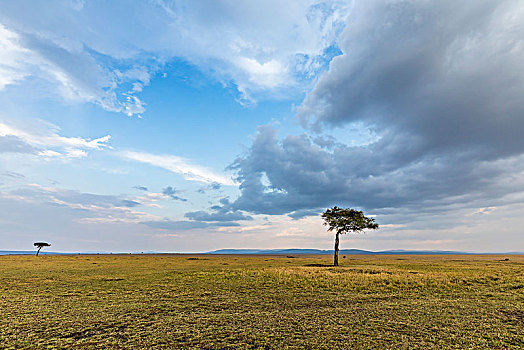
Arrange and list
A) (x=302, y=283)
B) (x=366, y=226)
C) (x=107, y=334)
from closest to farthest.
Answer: (x=107, y=334) → (x=302, y=283) → (x=366, y=226)

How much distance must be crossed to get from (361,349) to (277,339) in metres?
2.87

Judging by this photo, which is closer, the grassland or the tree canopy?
the grassland

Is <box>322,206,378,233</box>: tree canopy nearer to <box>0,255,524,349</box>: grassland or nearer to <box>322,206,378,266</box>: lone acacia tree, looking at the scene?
<box>322,206,378,266</box>: lone acacia tree

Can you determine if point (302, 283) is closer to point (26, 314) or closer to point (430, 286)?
point (430, 286)

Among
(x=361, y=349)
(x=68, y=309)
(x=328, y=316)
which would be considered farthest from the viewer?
(x=68, y=309)

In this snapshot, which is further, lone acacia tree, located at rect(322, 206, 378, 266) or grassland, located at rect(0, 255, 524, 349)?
lone acacia tree, located at rect(322, 206, 378, 266)

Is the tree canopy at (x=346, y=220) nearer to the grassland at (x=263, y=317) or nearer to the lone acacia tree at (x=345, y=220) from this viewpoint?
the lone acacia tree at (x=345, y=220)

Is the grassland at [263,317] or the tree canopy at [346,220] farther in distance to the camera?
the tree canopy at [346,220]

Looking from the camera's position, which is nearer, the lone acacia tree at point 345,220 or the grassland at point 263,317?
the grassland at point 263,317

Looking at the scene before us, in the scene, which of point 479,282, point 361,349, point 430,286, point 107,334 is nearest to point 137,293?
point 107,334

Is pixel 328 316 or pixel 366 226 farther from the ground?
pixel 366 226

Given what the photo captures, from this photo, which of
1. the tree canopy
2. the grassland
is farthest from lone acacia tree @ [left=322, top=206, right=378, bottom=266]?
the grassland

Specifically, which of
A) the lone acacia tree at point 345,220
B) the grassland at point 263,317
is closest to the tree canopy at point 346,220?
the lone acacia tree at point 345,220

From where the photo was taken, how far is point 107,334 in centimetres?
1090
